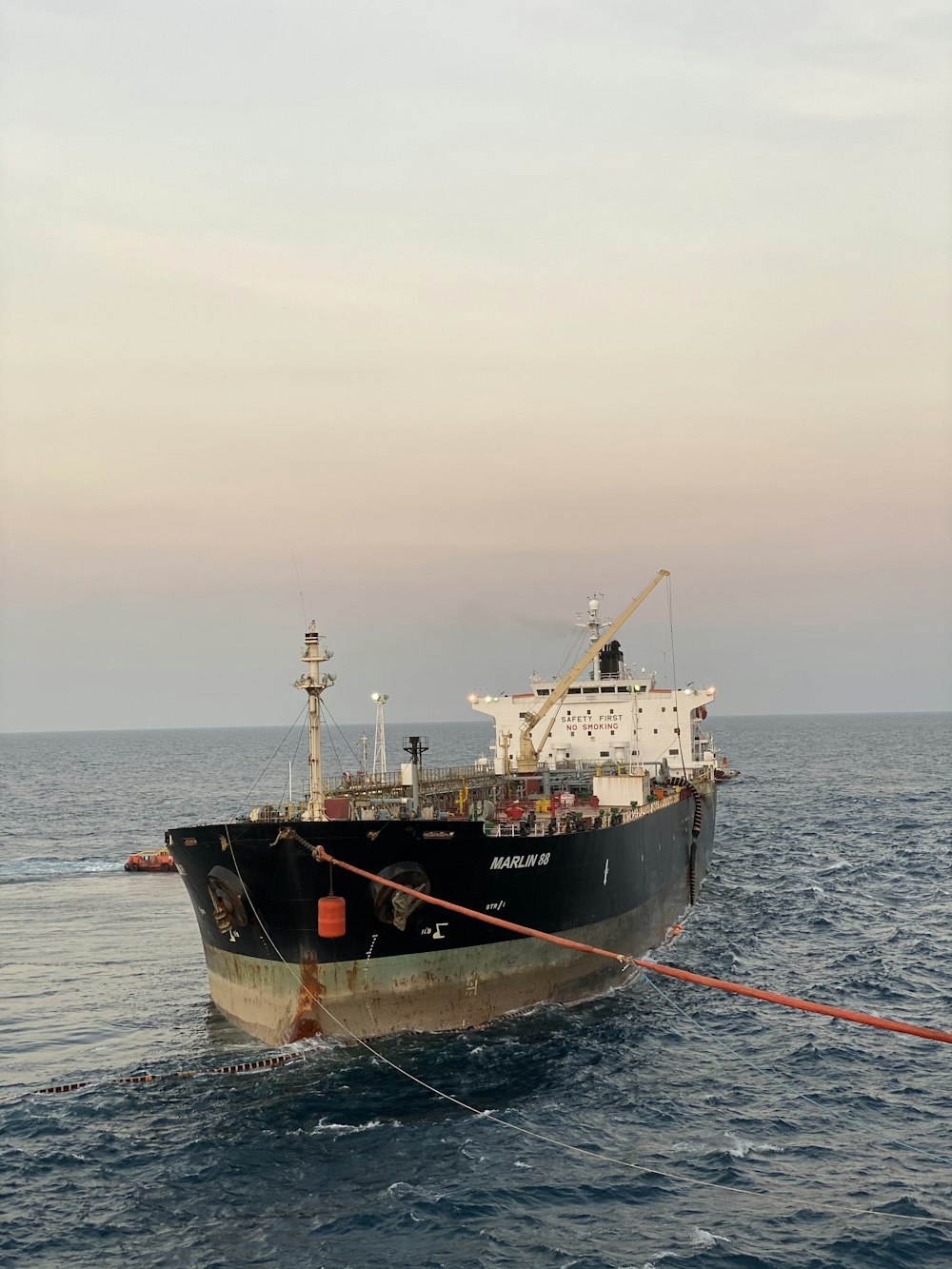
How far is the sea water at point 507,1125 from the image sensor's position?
16969 millimetres

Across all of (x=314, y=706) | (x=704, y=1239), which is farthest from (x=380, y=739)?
(x=704, y=1239)

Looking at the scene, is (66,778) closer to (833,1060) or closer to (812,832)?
(812,832)

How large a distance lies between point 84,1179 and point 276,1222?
419 cm

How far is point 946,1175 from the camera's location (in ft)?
62.2

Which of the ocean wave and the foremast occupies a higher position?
the foremast

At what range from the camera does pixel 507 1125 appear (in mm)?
21000

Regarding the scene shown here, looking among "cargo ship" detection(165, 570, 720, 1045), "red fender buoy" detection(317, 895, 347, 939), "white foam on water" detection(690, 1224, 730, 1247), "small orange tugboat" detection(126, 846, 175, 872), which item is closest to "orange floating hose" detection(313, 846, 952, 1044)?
"cargo ship" detection(165, 570, 720, 1045)

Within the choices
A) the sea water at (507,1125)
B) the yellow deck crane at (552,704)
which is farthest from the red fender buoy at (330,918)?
the yellow deck crane at (552,704)

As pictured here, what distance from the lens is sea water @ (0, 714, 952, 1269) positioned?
55.7 feet

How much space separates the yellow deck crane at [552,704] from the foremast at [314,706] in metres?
21.8

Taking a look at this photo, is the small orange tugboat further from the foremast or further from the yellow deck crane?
the foremast

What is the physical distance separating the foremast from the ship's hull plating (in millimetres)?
1391

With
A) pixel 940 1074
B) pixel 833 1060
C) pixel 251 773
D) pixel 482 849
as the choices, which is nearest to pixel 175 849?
pixel 482 849

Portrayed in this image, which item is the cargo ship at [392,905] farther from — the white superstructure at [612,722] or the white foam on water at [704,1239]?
the white superstructure at [612,722]
